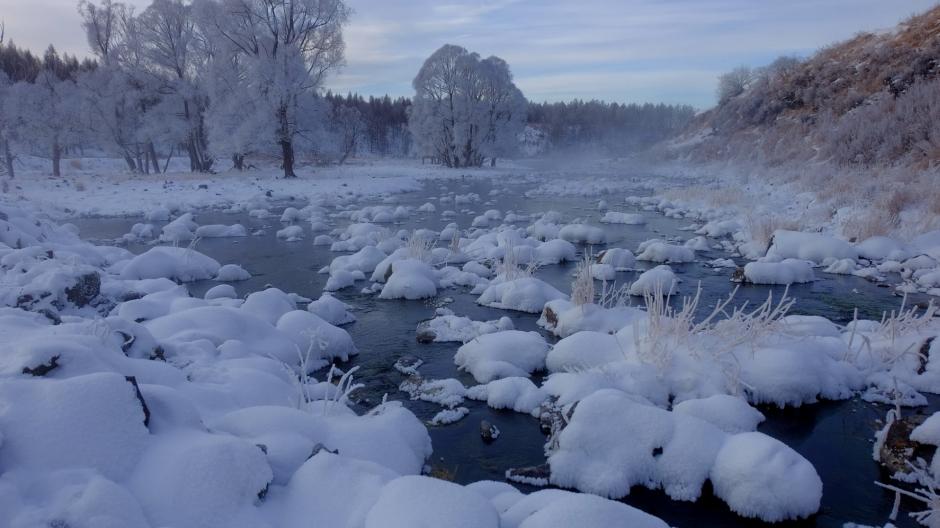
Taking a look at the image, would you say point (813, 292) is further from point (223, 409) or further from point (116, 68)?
point (116, 68)

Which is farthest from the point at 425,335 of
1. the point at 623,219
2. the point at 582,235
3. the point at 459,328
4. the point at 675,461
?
the point at 623,219

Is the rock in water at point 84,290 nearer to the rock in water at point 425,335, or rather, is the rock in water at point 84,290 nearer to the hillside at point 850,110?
the rock in water at point 425,335

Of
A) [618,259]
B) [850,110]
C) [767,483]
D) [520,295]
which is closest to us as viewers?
[767,483]

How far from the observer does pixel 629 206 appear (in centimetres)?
2089

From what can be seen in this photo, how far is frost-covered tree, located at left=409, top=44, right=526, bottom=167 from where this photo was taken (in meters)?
41.4

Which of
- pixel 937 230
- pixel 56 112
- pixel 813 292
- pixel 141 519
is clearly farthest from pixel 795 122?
pixel 56 112

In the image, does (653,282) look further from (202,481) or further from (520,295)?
(202,481)

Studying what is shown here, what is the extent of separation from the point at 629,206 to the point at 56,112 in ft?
100

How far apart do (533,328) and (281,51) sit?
78.0ft

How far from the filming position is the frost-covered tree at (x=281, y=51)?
26422 millimetres

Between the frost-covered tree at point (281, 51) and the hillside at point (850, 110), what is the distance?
22.3 m

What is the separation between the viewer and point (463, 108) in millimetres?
41812

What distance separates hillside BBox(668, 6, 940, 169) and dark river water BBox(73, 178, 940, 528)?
26.0 ft

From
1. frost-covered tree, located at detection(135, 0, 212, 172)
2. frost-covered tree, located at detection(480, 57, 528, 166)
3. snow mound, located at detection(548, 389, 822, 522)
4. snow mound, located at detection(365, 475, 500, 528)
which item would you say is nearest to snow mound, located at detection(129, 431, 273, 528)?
snow mound, located at detection(365, 475, 500, 528)
